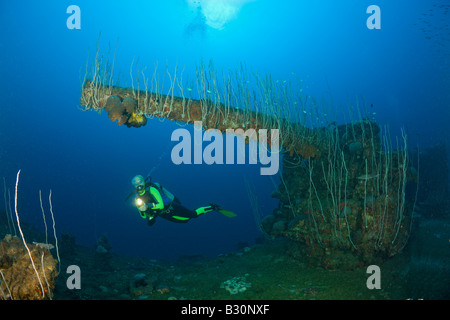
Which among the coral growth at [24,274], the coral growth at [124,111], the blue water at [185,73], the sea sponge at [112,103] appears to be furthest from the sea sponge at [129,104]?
the blue water at [185,73]

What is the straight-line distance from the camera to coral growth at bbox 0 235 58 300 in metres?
3.23

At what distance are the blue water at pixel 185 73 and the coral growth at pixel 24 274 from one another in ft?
→ 110

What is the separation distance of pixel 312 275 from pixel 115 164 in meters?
83.6

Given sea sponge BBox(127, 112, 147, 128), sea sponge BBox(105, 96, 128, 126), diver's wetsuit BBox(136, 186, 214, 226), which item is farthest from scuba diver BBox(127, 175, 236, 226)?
sea sponge BBox(105, 96, 128, 126)

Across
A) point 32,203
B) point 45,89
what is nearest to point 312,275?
point 32,203

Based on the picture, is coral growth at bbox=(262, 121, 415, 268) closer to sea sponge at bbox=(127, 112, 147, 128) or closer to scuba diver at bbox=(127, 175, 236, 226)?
scuba diver at bbox=(127, 175, 236, 226)

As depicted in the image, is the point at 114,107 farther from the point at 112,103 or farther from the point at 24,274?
the point at 24,274

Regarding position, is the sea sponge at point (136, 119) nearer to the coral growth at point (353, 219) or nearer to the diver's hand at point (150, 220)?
the diver's hand at point (150, 220)

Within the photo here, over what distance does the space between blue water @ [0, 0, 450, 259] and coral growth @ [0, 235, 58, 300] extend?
3367 cm

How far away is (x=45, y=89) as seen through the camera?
→ 65062 mm

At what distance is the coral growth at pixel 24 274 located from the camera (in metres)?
3.23

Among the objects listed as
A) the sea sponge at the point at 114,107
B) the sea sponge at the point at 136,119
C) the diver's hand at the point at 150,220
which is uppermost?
the sea sponge at the point at 114,107

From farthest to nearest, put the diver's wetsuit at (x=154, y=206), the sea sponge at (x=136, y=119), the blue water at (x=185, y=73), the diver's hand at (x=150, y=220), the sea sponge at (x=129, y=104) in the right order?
the blue water at (x=185, y=73) < the diver's wetsuit at (x=154, y=206) < the diver's hand at (x=150, y=220) < the sea sponge at (x=136, y=119) < the sea sponge at (x=129, y=104)

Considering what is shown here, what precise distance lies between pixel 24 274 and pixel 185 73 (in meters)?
57.3
